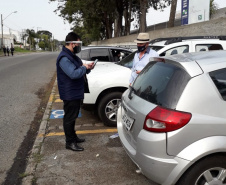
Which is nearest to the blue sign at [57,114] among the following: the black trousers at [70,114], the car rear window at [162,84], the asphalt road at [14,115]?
the asphalt road at [14,115]

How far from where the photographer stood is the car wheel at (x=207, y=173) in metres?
2.40

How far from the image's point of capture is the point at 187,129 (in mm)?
2357

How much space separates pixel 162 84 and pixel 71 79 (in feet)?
5.09

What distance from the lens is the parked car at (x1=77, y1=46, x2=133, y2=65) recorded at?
8031mm

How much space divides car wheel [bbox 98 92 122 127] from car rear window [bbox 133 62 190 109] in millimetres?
1665

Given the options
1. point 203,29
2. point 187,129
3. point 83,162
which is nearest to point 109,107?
point 83,162

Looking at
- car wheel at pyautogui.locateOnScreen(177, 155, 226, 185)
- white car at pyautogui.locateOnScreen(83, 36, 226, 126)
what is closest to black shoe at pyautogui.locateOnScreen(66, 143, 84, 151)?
white car at pyautogui.locateOnScreen(83, 36, 226, 126)

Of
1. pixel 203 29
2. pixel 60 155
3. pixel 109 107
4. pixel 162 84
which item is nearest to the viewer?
pixel 162 84

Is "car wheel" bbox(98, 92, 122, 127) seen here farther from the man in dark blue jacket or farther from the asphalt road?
the asphalt road

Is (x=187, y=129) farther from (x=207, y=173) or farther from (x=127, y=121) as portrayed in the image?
(x=127, y=121)

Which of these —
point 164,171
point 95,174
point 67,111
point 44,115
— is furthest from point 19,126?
point 164,171

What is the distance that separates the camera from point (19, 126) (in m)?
5.36

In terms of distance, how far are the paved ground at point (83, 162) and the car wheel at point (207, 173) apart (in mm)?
778

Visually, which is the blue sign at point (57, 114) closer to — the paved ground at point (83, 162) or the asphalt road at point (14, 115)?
the asphalt road at point (14, 115)
